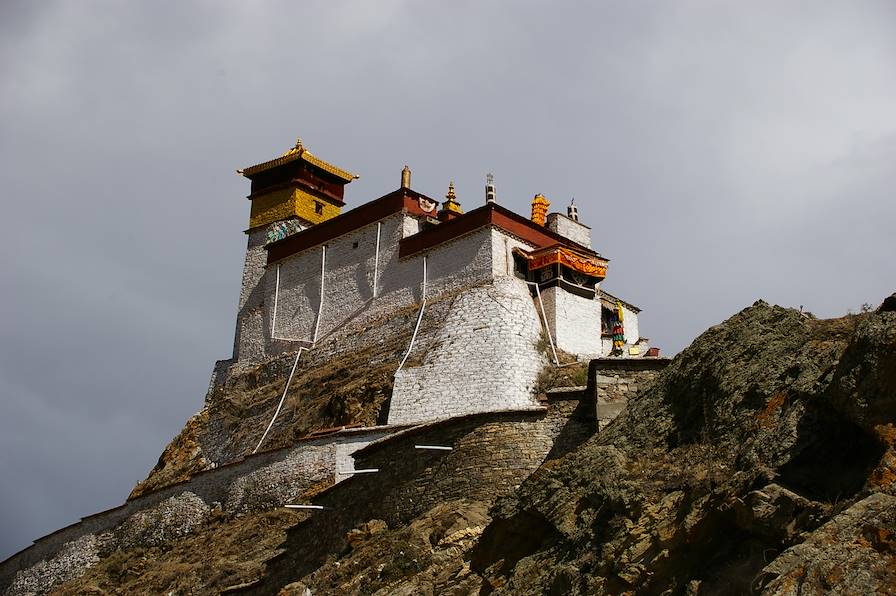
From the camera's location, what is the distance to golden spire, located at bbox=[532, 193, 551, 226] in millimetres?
30000

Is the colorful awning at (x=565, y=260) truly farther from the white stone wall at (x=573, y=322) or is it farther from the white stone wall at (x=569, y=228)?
the white stone wall at (x=569, y=228)

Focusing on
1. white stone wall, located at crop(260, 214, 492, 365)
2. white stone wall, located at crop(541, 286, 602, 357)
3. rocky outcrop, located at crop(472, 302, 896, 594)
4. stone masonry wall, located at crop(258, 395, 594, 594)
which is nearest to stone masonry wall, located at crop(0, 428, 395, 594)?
stone masonry wall, located at crop(258, 395, 594, 594)

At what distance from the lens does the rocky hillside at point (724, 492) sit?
24.4 feet

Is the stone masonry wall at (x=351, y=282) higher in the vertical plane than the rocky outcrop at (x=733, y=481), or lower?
higher

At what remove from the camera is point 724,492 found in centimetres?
881

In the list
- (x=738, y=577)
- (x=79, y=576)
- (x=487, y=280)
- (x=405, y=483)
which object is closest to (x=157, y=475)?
(x=79, y=576)

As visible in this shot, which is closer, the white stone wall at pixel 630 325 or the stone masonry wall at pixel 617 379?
the stone masonry wall at pixel 617 379

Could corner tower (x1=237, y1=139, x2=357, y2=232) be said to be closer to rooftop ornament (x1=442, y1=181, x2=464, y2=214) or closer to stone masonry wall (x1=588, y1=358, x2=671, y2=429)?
rooftop ornament (x1=442, y1=181, x2=464, y2=214)

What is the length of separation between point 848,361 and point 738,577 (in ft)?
6.03

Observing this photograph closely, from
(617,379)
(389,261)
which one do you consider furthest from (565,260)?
(617,379)

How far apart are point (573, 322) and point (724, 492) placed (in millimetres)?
17545

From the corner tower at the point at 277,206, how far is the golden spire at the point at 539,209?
8383 mm

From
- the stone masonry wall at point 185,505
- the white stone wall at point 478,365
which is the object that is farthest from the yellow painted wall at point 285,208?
the stone masonry wall at point 185,505

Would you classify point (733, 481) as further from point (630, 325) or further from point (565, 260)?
point (630, 325)
